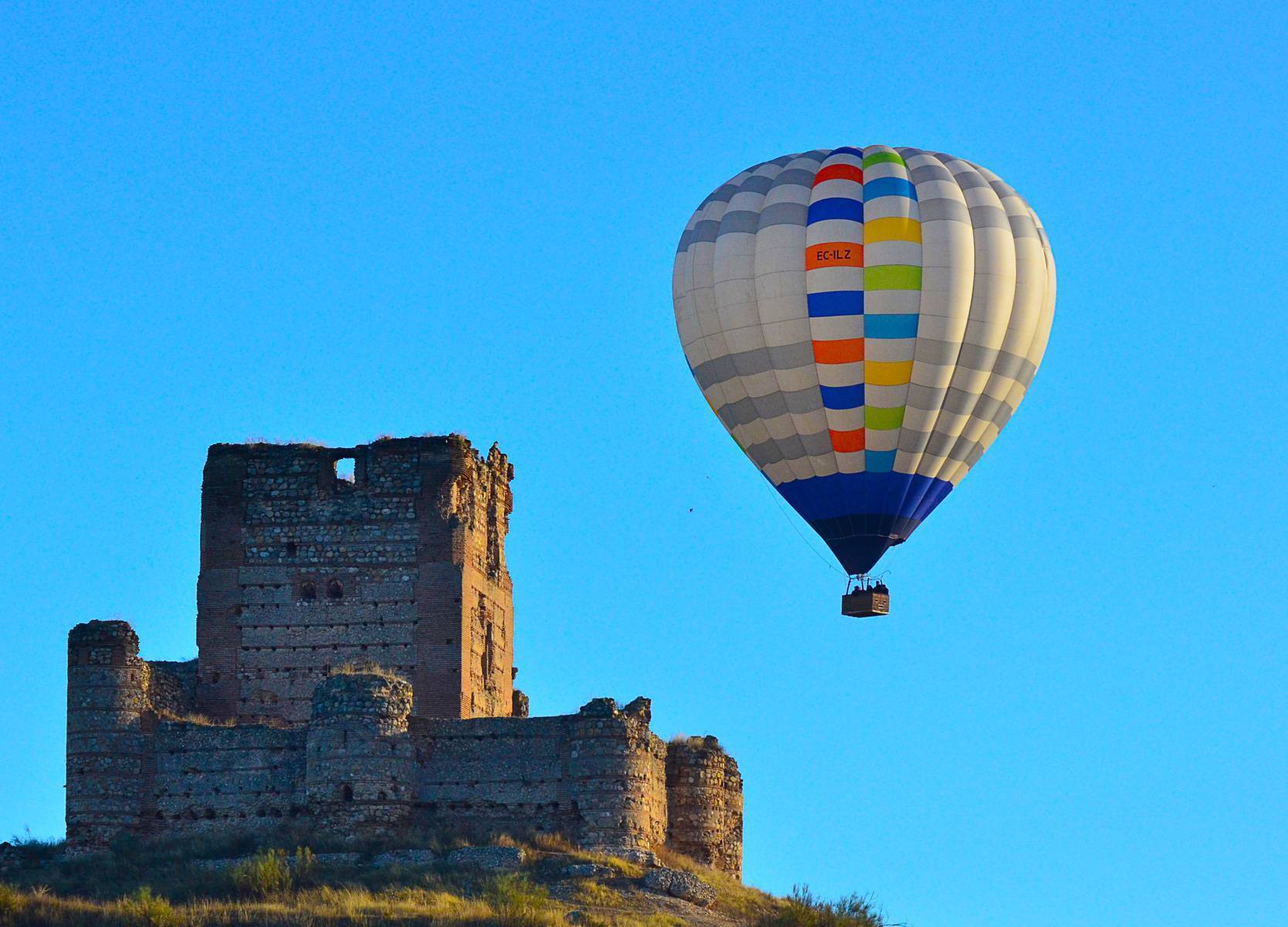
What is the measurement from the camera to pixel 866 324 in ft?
203

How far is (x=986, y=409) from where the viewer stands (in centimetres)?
6272

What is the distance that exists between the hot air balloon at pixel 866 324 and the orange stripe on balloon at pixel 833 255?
26 mm

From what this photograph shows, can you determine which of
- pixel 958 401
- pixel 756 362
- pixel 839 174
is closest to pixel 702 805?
pixel 756 362

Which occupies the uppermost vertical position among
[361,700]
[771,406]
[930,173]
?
[930,173]

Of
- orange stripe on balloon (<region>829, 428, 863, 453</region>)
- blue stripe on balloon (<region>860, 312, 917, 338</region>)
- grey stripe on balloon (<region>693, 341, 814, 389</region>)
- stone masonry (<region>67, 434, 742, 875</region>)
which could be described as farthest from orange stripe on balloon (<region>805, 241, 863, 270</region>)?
stone masonry (<region>67, 434, 742, 875</region>)

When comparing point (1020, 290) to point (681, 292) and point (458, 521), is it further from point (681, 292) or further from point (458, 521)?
point (458, 521)

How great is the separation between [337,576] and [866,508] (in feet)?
30.3

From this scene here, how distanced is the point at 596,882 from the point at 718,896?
2.44m

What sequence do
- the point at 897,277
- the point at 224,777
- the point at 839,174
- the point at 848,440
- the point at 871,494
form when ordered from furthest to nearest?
the point at 871,494 → the point at 839,174 → the point at 848,440 → the point at 897,277 → the point at 224,777

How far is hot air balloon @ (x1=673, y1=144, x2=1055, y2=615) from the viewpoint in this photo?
6172 centimetres

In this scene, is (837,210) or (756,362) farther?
(756,362)

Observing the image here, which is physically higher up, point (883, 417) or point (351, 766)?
point (883, 417)

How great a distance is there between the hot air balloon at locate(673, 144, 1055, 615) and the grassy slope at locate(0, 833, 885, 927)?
7755 millimetres

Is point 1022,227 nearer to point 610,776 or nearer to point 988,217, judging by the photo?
point 988,217
